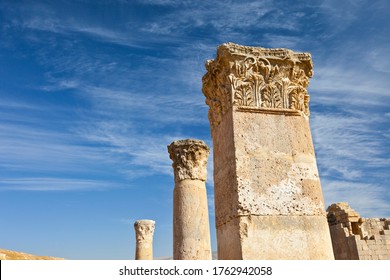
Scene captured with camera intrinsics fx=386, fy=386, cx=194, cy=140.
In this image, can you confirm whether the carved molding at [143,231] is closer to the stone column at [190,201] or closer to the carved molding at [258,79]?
the stone column at [190,201]

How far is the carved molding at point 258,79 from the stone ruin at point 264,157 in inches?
0.6

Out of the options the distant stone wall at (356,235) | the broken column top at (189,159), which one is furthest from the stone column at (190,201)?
the distant stone wall at (356,235)

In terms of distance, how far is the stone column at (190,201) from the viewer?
11.8m

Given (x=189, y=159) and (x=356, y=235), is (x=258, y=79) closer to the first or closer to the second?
(x=189, y=159)

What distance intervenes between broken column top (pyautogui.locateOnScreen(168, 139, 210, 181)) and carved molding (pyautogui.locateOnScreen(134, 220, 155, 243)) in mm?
8815

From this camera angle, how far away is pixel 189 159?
42.6 feet

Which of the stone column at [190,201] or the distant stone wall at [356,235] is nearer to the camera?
the stone column at [190,201]

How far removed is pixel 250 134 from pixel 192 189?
721 centimetres

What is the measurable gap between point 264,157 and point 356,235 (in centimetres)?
1558

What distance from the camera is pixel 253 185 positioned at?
210 inches

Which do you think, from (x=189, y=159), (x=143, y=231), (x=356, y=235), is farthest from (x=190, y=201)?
(x=356, y=235)

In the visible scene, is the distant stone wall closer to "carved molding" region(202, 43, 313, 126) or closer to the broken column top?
the broken column top

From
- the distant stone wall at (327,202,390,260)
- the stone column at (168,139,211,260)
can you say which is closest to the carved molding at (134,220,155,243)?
the stone column at (168,139,211,260)
